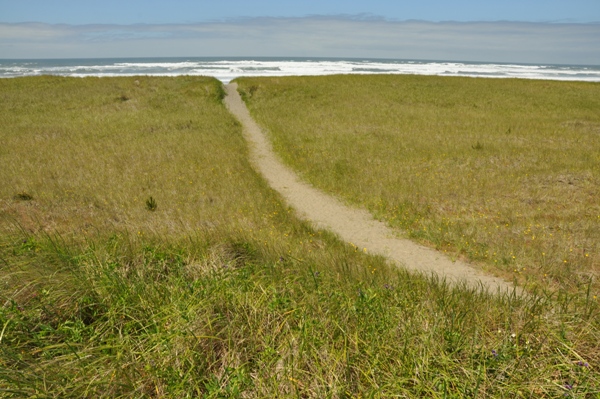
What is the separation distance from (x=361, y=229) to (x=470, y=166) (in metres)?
8.60

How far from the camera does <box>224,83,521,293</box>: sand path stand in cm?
814

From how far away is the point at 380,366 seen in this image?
11.0ft

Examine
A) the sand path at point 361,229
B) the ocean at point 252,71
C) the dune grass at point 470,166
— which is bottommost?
the sand path at point 361,229

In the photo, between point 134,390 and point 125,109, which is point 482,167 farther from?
point 125,109

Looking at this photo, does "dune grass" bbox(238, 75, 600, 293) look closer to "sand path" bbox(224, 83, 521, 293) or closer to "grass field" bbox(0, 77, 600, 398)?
"sand path" bbox(224, 83, 521, 293)

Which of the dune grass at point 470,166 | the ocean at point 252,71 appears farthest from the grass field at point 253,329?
the ocean at point 252,71

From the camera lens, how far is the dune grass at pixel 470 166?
923 centimetres

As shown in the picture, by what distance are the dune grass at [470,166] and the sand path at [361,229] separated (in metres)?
0.44

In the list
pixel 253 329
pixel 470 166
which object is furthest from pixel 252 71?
pixel 253 329

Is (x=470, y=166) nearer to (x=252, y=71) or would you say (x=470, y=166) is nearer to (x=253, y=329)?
(x=253, y=329)

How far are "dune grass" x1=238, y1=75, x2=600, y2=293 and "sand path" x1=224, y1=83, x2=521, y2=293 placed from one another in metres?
0.44

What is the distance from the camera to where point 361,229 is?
429 inches

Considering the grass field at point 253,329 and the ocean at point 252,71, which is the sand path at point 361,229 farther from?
the ocean at point 252,71

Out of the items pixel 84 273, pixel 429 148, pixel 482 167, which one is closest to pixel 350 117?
pixel 429 148
